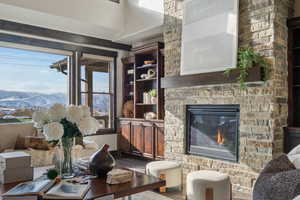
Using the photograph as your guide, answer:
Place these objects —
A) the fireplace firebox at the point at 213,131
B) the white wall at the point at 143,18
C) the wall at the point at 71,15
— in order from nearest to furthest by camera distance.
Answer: the fireplace firebox at the point at 213,131
the wall at the point at 71,15
the white wall at the point at 143,18


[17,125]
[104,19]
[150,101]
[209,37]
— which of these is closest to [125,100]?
[150,101]

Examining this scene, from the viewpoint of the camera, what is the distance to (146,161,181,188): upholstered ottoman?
3.52 meters

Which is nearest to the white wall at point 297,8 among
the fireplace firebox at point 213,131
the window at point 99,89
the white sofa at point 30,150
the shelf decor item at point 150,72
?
the fireplace firebox at point 213,131

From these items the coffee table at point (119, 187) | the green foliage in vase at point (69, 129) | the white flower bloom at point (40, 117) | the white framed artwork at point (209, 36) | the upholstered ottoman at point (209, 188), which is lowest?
the upholstered ottoman at point (209, 188)

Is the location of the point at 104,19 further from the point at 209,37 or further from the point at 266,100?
the point at 266,100

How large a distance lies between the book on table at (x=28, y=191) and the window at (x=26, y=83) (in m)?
3.28

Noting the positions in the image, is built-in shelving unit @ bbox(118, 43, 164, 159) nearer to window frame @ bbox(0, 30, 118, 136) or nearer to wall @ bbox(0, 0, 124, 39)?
window frame @ bbox(0, 30, 118, 136)

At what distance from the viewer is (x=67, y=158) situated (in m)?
2.14

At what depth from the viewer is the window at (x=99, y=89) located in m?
5.91

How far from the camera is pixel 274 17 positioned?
317 centimetres

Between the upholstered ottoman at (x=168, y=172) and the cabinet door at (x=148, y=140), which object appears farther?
the cabinet door at (x=148, y=140)

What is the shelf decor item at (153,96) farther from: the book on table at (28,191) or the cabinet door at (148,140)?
the book on table at (28,191)

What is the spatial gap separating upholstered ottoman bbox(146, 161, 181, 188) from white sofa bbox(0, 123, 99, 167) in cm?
152

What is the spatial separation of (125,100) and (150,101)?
1077 mm
